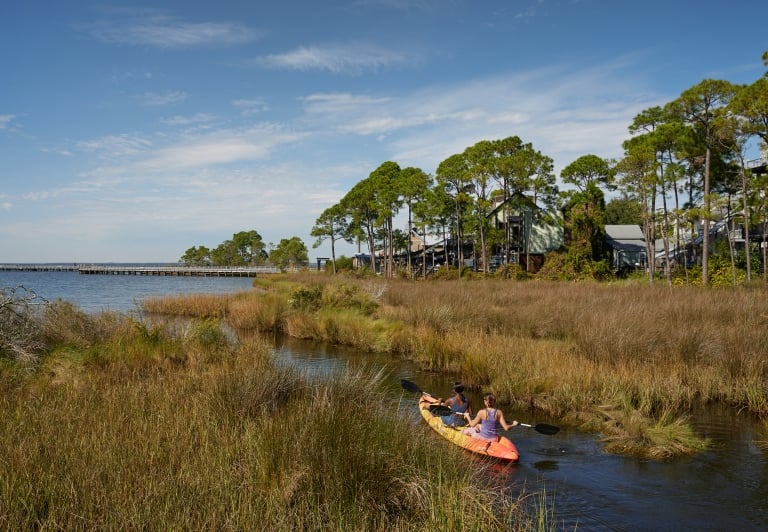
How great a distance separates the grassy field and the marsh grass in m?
5.02

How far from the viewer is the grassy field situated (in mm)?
10492

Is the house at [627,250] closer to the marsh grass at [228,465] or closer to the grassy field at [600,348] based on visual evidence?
the grassy field at [600,348]

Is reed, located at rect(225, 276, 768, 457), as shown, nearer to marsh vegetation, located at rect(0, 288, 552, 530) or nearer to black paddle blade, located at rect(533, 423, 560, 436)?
black paddle blade, located at rect(533, 423, 560, 436)

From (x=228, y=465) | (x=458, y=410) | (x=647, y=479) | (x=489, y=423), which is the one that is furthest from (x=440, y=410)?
(x=228, y=465)

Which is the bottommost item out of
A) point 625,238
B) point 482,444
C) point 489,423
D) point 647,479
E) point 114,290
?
point 647,479

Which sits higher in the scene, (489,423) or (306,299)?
(306,299)

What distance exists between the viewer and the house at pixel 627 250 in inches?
2076

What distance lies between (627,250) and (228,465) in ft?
183

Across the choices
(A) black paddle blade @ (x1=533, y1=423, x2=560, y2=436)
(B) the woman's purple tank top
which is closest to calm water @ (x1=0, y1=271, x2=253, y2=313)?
(B) the woman's purple tank top

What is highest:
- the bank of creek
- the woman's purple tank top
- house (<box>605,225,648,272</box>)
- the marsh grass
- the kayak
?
house (<box>605,225,648,272</box>)

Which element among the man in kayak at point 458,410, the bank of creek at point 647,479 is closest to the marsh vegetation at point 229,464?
the bank of creek at point 647,479

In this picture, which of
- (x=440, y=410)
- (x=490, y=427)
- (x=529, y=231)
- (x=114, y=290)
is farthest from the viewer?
(x=114, y=290)

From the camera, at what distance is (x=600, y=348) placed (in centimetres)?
1322

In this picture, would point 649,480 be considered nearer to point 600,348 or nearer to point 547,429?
point 547,429
